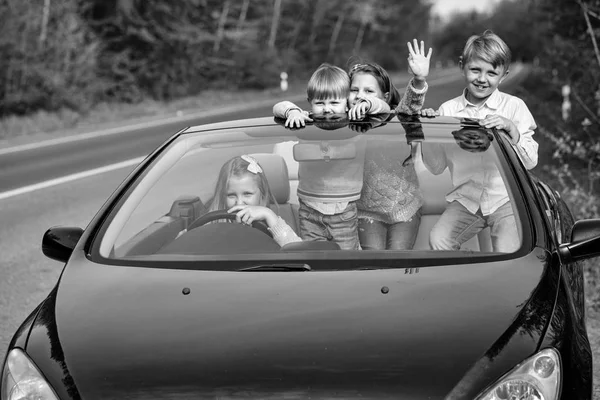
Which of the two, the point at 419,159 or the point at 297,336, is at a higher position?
the point at 419,159

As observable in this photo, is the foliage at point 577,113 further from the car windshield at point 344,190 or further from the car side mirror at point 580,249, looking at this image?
the car side mirror at point 580,249

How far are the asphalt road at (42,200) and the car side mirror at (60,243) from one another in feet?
5.95

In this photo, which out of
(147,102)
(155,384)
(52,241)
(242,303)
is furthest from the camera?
(147,102)

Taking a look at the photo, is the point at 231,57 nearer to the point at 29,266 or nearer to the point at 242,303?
the point at 29,266

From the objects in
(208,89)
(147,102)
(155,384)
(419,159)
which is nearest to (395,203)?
(419,159)

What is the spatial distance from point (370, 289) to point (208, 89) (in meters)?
38.9

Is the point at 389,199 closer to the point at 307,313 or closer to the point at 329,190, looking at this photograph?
the point at 329,190

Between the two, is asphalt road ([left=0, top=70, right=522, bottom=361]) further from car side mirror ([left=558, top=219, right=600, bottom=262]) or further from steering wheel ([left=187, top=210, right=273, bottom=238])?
car side mirror ([left=558, top=219, right=600, bottom=262])

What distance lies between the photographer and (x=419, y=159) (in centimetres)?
393

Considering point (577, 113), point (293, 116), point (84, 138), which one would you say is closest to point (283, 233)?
point (293, 116)

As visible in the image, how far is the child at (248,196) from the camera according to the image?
3.77 m

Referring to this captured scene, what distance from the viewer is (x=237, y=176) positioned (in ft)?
13.0

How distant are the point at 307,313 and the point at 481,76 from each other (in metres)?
2.50

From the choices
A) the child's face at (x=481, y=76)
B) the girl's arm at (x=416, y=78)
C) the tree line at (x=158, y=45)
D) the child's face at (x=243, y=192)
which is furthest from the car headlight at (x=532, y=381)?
the tree line at (x=158, y=45)
